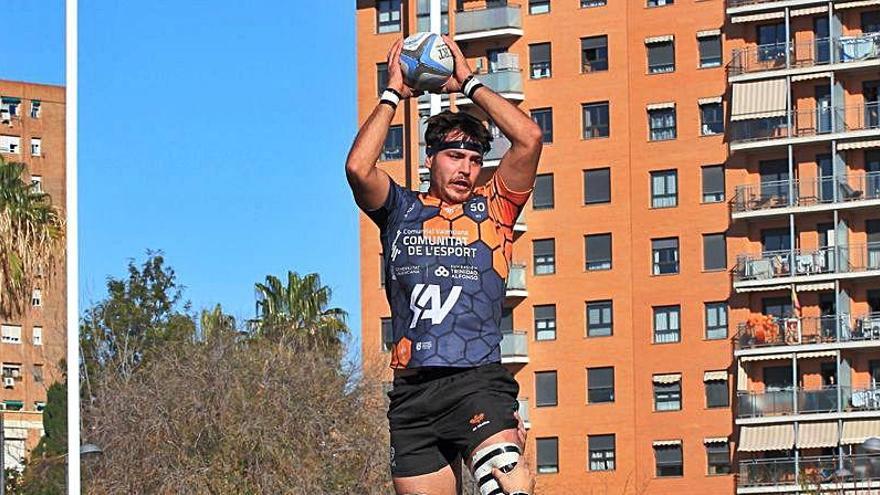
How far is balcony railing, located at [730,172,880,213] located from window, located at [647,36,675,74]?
573 cm

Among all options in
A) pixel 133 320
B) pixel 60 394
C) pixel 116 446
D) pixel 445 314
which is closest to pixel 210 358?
pixel 116 446

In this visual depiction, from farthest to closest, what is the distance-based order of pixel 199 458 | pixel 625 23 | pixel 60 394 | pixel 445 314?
pixel 60 394 → pixel 625 23 → pixel 199 458 → pixel 445 314

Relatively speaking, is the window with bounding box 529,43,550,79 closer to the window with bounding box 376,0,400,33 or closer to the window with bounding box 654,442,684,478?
the window with bounding box 376,0,400,33

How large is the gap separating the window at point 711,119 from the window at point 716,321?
6768 mm

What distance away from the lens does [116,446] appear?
201 feet

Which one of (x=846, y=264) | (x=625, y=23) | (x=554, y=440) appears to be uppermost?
(x=625, y=23)

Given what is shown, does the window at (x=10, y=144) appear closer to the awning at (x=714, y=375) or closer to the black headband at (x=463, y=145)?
the awning at (x=714, y=375)

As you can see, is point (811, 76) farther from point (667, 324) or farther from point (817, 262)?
point (667, 324)

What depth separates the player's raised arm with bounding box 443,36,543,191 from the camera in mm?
10641

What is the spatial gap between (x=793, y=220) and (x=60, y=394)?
34831mm

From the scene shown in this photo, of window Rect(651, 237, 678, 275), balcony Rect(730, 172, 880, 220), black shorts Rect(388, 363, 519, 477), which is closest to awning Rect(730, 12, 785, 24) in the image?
balcony Rect(730, 172, 880, 220)

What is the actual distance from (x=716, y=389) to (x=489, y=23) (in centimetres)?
1731

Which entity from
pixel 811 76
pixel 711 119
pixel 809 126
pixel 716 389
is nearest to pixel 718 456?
pixel 716 389

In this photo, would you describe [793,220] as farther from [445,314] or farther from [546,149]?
[445,314]
